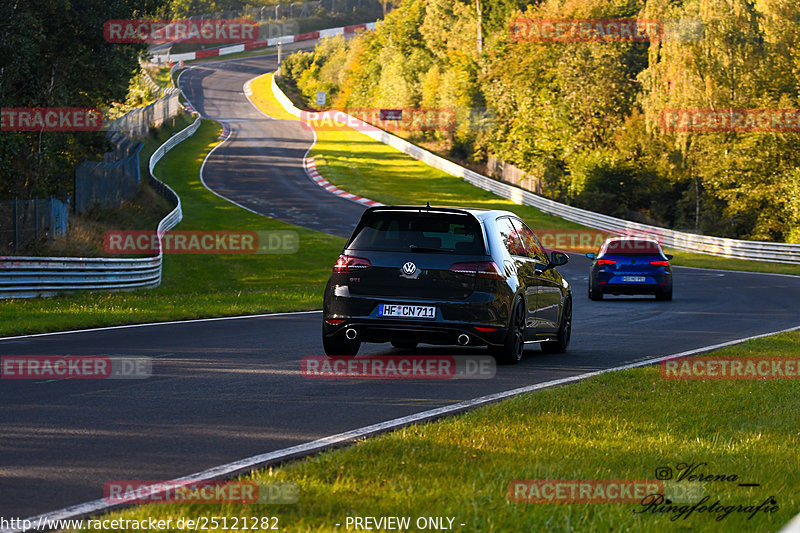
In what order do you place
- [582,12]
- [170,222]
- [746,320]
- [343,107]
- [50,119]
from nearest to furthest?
[746,320], [50,119], [170,222], [582,12], [343,107]

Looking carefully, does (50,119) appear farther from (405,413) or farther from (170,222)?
(405,413)

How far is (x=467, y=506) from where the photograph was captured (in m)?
5.09

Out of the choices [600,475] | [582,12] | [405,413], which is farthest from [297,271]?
[582,12]

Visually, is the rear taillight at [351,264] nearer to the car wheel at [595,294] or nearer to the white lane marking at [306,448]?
the white lane marking at [306,448]

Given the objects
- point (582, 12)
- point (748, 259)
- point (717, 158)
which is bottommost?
point (748, 259)

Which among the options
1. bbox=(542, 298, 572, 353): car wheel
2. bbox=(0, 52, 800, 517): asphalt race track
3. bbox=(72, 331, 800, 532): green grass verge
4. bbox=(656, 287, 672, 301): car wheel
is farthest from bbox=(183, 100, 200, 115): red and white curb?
bbox=(72, 331, 800, 532): green grass verge

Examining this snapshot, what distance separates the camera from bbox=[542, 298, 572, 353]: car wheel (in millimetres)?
13883

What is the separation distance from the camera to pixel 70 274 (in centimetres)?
2292

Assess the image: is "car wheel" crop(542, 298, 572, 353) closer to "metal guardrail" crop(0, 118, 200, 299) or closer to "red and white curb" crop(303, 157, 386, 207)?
"metal guardrail" crop(0, 118, 200, 299)

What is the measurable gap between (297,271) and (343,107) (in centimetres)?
7285

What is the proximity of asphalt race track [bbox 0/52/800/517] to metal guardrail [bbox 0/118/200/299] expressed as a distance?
578cm

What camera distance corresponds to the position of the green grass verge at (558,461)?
5004 millimetres

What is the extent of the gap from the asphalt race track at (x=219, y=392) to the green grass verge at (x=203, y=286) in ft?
4.56

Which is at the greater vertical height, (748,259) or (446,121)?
(446,121)
